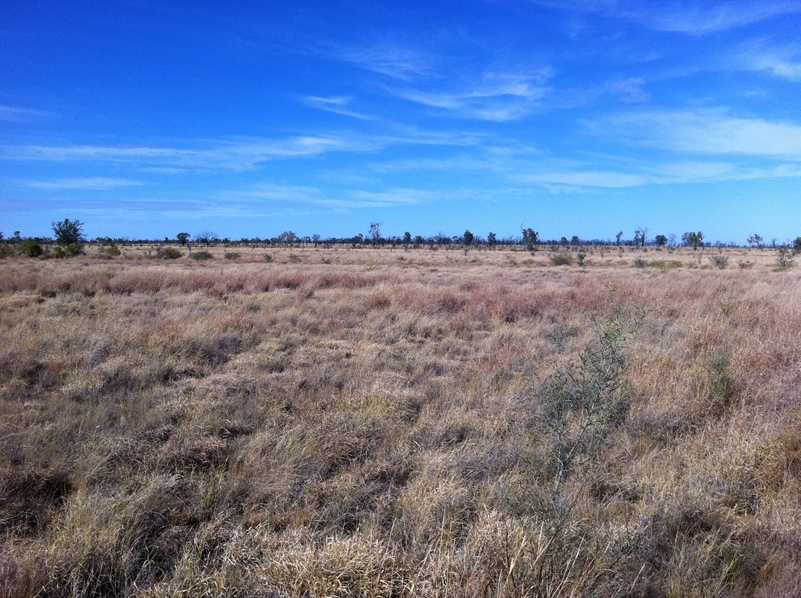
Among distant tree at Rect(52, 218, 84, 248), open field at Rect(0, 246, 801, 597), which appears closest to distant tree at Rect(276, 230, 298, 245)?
distant tree at Rect(52, 218, 84, 248)

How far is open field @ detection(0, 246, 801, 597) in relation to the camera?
2.74 m

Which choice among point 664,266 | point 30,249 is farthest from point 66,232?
point 664,266

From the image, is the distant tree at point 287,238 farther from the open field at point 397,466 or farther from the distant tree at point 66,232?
the open field at point 397,466

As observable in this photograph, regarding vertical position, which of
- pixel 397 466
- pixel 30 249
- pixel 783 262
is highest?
pixel 30 249

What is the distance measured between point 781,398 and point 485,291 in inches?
370

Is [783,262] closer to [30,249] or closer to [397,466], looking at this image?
[397,466]

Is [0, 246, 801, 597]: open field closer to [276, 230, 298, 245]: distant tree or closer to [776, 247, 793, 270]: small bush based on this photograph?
[776, 247, 793, 270]: small bush

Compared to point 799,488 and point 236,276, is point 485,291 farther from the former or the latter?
point 799,488

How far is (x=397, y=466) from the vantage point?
414 centimetres

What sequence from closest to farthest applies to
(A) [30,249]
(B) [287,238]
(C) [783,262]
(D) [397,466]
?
1. (D) [397,466]
2. (C) [783,262]
3. (A) [30,249]
4. (B) [287,238]

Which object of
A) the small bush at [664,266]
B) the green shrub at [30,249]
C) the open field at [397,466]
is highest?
the green shrub at [30,249]

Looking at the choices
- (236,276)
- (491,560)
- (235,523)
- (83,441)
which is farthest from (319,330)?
(236,276)

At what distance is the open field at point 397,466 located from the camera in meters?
2.74

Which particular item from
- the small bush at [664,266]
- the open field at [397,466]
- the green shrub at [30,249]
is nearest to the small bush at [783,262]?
the small bush at [664,266]
